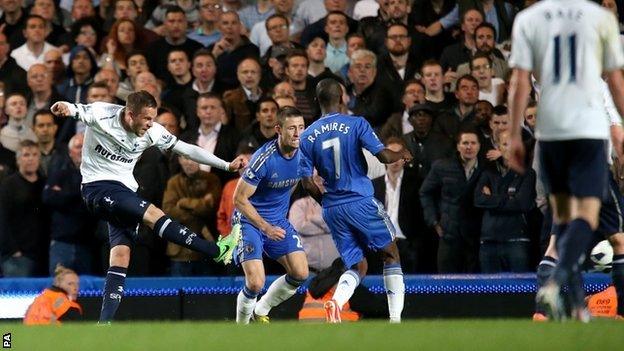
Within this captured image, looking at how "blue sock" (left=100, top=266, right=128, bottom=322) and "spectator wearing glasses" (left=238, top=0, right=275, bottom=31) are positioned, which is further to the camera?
"spectator wearing glasses" (left=238, top=0, right=275, bottom=31)

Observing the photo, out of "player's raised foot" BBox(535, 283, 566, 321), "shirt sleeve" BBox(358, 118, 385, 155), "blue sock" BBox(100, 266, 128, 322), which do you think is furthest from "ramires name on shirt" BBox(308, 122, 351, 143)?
"player's raised foot" BBox(535, 283, 566, 321)

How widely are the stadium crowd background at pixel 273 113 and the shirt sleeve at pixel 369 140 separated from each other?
193 centimetres

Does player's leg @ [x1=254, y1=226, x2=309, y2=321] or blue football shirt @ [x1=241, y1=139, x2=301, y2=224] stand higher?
blue football shirt @ [x1=241, y1=139, x2=301, y2=224]

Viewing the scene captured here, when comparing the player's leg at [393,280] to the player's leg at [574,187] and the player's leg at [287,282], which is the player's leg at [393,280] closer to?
the player's leg at [287,282]

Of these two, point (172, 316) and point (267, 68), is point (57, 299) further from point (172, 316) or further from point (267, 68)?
point (267, 68)

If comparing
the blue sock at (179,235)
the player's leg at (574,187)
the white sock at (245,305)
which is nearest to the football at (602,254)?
the white sock at (245,305)

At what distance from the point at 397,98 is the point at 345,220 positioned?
3.80m

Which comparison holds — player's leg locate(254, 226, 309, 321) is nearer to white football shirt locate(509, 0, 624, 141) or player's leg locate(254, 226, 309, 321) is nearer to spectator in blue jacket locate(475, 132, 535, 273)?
spectator in blue jacket locate(475, 132, 535, 273)

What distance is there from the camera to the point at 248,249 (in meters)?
14.1

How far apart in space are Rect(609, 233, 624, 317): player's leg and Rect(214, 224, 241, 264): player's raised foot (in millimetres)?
3811

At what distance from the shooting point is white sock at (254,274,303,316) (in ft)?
46.9

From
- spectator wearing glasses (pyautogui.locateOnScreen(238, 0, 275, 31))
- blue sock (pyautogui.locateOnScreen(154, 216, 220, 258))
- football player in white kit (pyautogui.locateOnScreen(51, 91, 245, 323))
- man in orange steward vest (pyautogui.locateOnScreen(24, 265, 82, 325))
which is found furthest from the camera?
spectator wearing glasses (pyautogui.locateOnScreen(238, 0, 275, 31))

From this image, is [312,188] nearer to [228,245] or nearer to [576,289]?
[228,245]

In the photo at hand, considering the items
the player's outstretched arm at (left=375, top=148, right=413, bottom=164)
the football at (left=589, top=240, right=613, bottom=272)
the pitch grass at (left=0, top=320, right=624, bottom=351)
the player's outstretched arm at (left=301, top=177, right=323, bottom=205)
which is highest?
the player's outstretched arm at (left=375, top=148, right=413, bottom=164)
